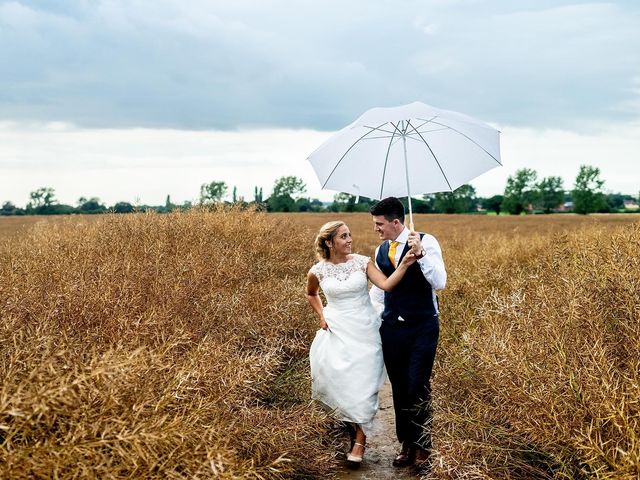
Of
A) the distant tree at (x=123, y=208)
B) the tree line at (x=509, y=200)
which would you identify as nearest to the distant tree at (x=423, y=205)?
the tree line at (x=509, y=200)

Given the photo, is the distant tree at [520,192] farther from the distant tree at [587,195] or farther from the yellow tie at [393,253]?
the yellow tie at [393,253]

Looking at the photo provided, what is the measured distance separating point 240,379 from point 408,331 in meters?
1.60

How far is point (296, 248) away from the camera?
13.4 m

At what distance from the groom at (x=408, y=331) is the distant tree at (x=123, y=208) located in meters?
8.54

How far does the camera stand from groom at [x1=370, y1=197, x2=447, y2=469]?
18.7 feet

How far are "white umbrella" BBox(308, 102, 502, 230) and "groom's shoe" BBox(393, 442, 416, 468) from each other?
7.37 ft

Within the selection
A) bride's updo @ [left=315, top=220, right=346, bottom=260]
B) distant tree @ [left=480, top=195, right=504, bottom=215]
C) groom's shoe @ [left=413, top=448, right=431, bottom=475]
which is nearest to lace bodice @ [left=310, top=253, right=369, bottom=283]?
bride's updo @ [left=315, top=220, right=346, bottom=260]

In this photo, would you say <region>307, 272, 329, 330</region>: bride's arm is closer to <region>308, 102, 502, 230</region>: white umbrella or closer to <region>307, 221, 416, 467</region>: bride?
<region>307, 221, 416, 467</region>: bride

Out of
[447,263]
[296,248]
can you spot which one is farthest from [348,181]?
[447,263]

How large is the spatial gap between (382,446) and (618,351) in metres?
2.56

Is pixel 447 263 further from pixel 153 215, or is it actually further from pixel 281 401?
pixel 281 401

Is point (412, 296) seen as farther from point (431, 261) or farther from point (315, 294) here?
point (315, 294)

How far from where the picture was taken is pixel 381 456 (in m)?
6.25

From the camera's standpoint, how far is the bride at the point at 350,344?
5973mm
